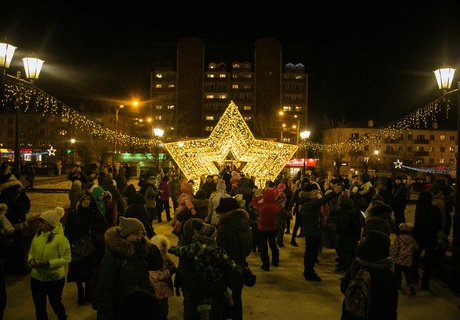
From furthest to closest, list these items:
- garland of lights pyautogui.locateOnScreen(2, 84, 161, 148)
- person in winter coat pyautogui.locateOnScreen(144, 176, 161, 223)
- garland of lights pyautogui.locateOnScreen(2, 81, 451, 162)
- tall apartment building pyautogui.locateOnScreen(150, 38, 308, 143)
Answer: tall apartment building pyautogui.locateOnScreen(150, 38, 308, 143)
garland of lights pyautogui.locateOnScreen(2, 81, 451, 162)
garland of lights pyautogui.locateOnScreen(2, 84, 161, 148)
person in winter coat pyautogui.locateOnScreen(144, 176, 161, 223)

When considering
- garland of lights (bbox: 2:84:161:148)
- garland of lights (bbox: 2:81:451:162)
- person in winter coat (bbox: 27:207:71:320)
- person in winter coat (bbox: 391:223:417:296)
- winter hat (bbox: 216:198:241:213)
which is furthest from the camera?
garland of lights (bbox: 2:81:451:162)

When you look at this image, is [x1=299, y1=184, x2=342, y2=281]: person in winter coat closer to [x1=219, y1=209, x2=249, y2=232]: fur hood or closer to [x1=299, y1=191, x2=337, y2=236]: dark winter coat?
[x1=299, y1=191, x2=337, y2=236]: dark winter coat

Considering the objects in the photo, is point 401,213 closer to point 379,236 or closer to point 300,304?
point 300,304

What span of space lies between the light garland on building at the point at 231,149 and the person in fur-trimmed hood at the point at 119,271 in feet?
44.3

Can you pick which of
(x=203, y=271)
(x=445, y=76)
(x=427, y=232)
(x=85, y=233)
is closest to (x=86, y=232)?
(x=85, y=233)

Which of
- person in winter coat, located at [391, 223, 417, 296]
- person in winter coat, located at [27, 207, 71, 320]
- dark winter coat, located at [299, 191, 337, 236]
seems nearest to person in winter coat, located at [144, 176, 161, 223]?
dark winter coat, located at [299, 191, 337, 236]

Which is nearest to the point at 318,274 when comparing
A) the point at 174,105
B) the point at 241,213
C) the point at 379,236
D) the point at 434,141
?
the point at 241,213

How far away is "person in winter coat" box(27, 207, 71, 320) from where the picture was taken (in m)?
4.57

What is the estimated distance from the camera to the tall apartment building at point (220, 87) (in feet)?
280

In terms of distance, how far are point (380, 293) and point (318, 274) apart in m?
4.43

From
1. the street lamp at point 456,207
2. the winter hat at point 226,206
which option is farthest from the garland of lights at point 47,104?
the street lamp at point 456,207

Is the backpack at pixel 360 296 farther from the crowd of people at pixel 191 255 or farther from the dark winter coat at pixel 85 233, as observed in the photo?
the dark winter coat at pixel 85 233

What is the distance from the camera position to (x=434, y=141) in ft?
241

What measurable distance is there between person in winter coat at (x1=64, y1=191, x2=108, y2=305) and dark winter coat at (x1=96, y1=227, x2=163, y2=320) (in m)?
2.11
